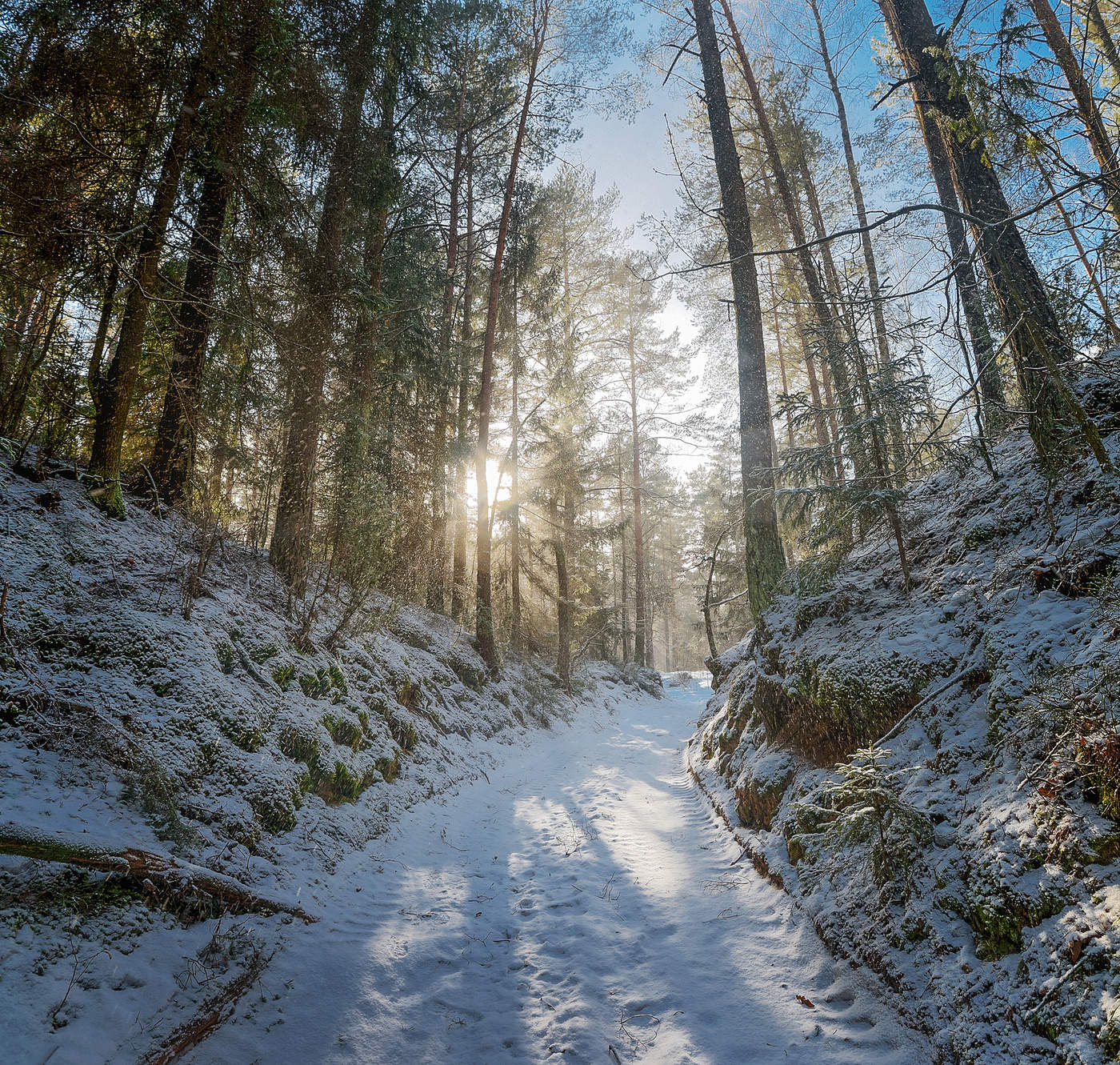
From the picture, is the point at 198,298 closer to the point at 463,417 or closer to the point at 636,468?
the point at 463,417

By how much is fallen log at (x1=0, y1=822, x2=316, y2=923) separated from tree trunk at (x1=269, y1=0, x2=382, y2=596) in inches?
148

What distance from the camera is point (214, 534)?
5164 millimetres

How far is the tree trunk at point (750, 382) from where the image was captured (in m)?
7.11

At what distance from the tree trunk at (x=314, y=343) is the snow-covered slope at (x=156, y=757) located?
0.61 metres

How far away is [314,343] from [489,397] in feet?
17.0

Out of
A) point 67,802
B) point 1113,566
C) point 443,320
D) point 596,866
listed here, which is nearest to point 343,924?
point 67,802

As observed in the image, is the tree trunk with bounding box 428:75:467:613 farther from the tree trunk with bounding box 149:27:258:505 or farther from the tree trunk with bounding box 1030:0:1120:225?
the tree trunk with bounding box 1030:0:1120:225

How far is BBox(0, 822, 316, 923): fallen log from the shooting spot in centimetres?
247

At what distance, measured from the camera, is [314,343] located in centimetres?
673

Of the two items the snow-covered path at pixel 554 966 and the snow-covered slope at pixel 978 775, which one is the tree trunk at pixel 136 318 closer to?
the snow-covered path at pixel 554 966

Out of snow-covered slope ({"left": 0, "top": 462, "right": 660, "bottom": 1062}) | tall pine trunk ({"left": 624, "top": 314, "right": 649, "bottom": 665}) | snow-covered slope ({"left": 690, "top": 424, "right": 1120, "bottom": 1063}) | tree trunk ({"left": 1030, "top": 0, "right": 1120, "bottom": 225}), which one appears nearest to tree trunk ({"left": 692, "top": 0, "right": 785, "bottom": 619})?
snow-covered slope ({"left": 690, "top": 424, "right": 1120, "bottom": 1063})

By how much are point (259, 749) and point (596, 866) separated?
3.06 m

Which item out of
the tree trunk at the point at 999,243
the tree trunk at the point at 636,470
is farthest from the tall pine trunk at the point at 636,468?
the tree trunk at the point at 999,243

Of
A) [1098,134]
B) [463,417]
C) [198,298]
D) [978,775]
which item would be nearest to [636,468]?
[463,417]
